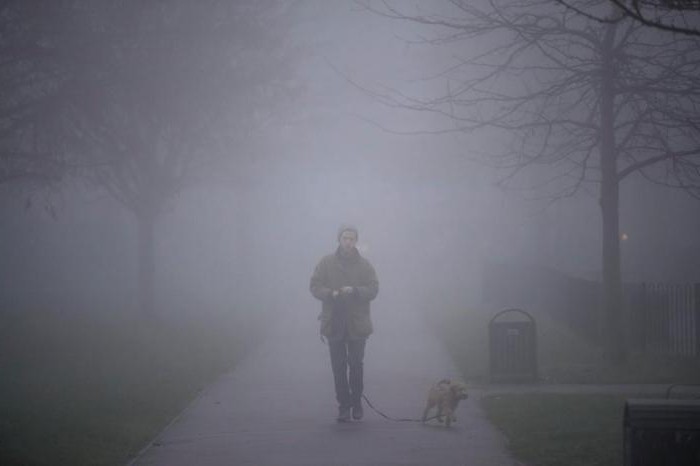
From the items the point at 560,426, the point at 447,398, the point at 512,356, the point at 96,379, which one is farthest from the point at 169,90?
the point at 560,426

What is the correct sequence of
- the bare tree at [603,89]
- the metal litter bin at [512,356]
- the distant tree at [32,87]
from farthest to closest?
the distant tree at [32,87] < the metal litter bin at [512,356] < the bare tree at [603,89]

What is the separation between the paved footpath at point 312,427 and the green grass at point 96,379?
1.42ft

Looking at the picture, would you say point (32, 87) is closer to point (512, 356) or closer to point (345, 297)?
point (345, 297)

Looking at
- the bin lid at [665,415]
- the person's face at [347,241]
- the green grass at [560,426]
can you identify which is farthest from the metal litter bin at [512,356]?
the bin lid at [665,415]

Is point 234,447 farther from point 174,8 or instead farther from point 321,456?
point 174,8

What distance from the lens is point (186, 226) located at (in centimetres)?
4250

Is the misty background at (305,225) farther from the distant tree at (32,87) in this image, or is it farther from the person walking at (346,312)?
the person walking at (346,312)

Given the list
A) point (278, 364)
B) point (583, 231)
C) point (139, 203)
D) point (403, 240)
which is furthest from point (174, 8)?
point (403, 240)

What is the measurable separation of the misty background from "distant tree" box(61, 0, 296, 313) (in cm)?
68

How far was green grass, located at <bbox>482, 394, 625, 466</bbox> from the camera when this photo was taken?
790 centimetres

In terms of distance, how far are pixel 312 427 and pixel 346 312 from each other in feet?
4.07

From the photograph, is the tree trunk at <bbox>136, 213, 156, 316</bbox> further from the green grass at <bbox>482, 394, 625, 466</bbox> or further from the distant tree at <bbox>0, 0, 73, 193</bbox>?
the green grass at <bbox>482, 394, 625, 466</bbox>

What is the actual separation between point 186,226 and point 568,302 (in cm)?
2561

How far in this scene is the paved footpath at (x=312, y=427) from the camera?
8016 mm
